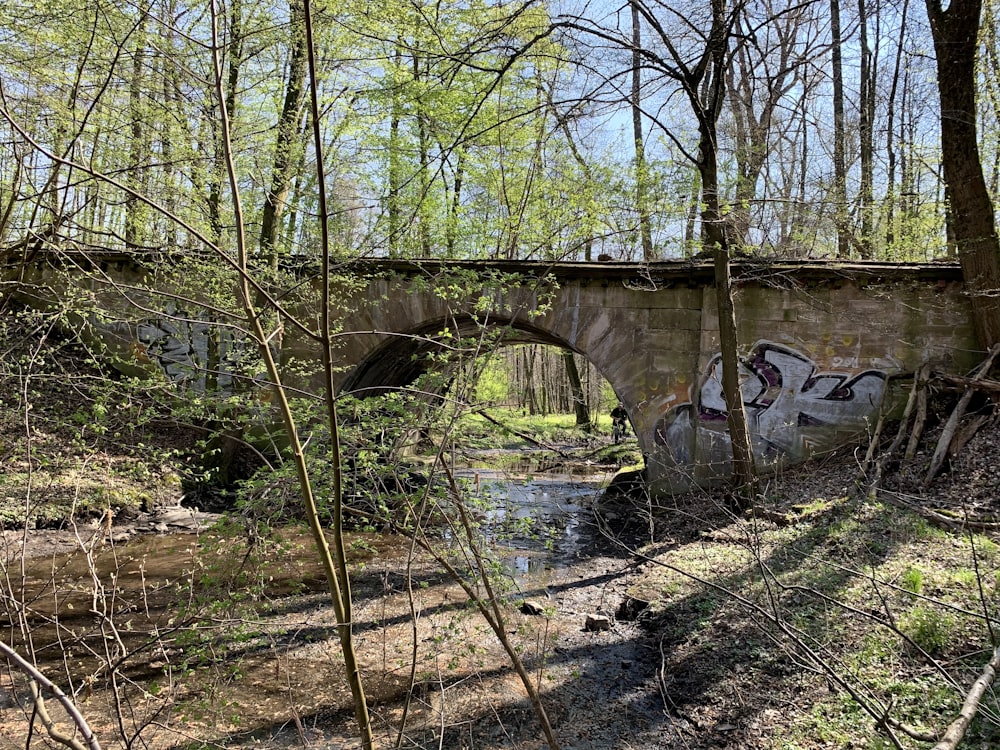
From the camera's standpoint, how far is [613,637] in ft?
19.3

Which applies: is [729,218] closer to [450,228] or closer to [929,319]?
[929,319]

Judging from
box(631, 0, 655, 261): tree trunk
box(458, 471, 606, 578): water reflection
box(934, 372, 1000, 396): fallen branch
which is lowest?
box(458, 471, 606, 578): water reflection

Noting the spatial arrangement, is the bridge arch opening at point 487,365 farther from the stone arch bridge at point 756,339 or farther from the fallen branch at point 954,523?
the fallen branch at point 954,523

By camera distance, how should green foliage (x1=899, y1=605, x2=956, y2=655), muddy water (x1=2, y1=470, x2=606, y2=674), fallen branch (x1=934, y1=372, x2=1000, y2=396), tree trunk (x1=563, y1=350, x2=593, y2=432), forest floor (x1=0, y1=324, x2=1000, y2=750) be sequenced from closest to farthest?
muddy water (x1=2, y1=470, x2=606, y2=674)
forest floor (x1=0, y1=324, x2=1000, y2=750)
green foliage (x1=899, y1=605, x2=956, y2=655)
fallen branch (x1=934, y1=372, x2=1000, y2=396)
tree trunk (x1=563, y1=350, x2=593, y2=432)

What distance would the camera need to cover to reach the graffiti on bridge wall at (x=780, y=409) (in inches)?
366

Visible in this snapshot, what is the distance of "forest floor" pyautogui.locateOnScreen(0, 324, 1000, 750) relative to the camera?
10.3 ft

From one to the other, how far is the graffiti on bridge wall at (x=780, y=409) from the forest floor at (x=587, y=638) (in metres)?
1.80

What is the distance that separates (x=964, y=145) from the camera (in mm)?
7832

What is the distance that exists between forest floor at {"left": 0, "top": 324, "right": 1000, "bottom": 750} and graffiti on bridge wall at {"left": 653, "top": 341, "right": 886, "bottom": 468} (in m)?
1.80

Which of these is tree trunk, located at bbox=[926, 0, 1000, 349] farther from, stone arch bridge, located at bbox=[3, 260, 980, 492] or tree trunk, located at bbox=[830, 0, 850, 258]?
tree trunk, located at bbox=[830, 0, 850, 258]

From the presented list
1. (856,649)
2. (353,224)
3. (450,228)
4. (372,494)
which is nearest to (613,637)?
(856,649)

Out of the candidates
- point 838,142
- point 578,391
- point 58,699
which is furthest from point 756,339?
point 578,391

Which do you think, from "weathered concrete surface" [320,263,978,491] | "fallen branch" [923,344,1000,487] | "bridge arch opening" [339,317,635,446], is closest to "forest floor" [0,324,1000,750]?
"fallen branch" [923,344,1000,487]

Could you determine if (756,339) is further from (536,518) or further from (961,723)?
(961,723)
